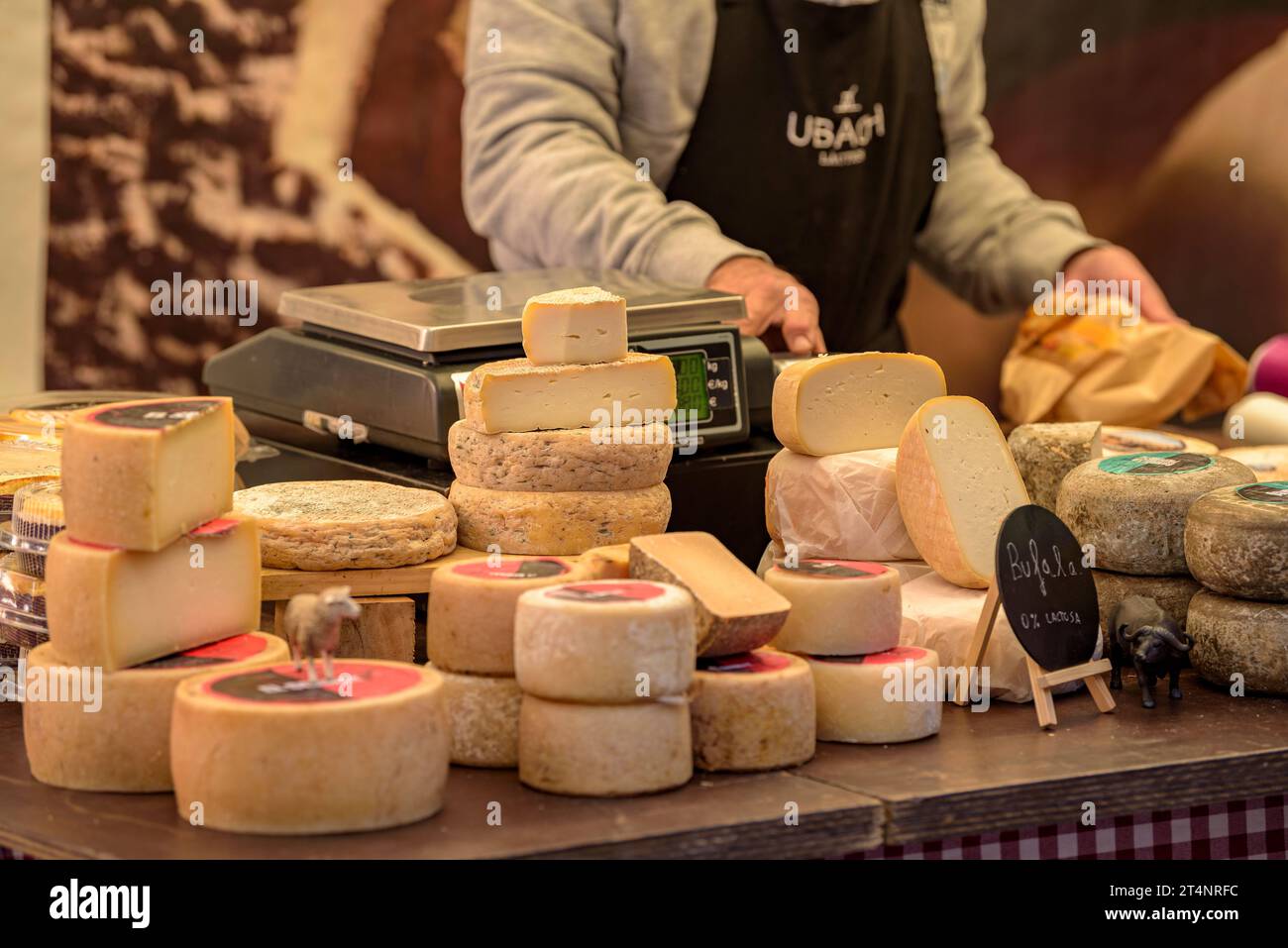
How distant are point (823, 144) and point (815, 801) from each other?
2235mm

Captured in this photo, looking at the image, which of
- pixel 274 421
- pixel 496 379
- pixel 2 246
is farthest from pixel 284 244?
pixel 496 379

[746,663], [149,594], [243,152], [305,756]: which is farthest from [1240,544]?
[243,152]

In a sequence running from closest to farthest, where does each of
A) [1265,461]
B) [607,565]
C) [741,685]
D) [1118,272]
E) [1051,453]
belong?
[741,685]
[607,565]
[1051,453]
[1265,461]
[1118,272]

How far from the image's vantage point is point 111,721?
5.55 ft

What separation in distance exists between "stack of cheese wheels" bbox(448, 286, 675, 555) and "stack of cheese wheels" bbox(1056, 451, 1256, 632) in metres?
0.58

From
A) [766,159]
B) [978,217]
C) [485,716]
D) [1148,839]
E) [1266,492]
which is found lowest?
[1148,839]

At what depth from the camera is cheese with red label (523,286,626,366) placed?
6.59 feet

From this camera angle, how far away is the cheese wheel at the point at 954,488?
203 cm

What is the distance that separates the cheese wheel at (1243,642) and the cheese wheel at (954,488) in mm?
278

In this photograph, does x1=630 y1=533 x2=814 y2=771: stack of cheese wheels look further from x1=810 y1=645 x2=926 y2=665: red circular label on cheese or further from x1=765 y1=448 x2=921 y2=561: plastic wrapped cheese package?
x1=765 y1=448 x2=921 y2=561: plastic wrapped cheese package

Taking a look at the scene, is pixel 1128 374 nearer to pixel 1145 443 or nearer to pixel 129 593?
pixel 1145 443

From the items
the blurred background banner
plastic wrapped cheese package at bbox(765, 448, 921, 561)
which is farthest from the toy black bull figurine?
the blurred background banner

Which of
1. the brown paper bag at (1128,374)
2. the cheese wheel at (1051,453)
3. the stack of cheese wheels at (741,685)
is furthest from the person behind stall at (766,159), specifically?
the stack of cheese wheels at (741,685)
